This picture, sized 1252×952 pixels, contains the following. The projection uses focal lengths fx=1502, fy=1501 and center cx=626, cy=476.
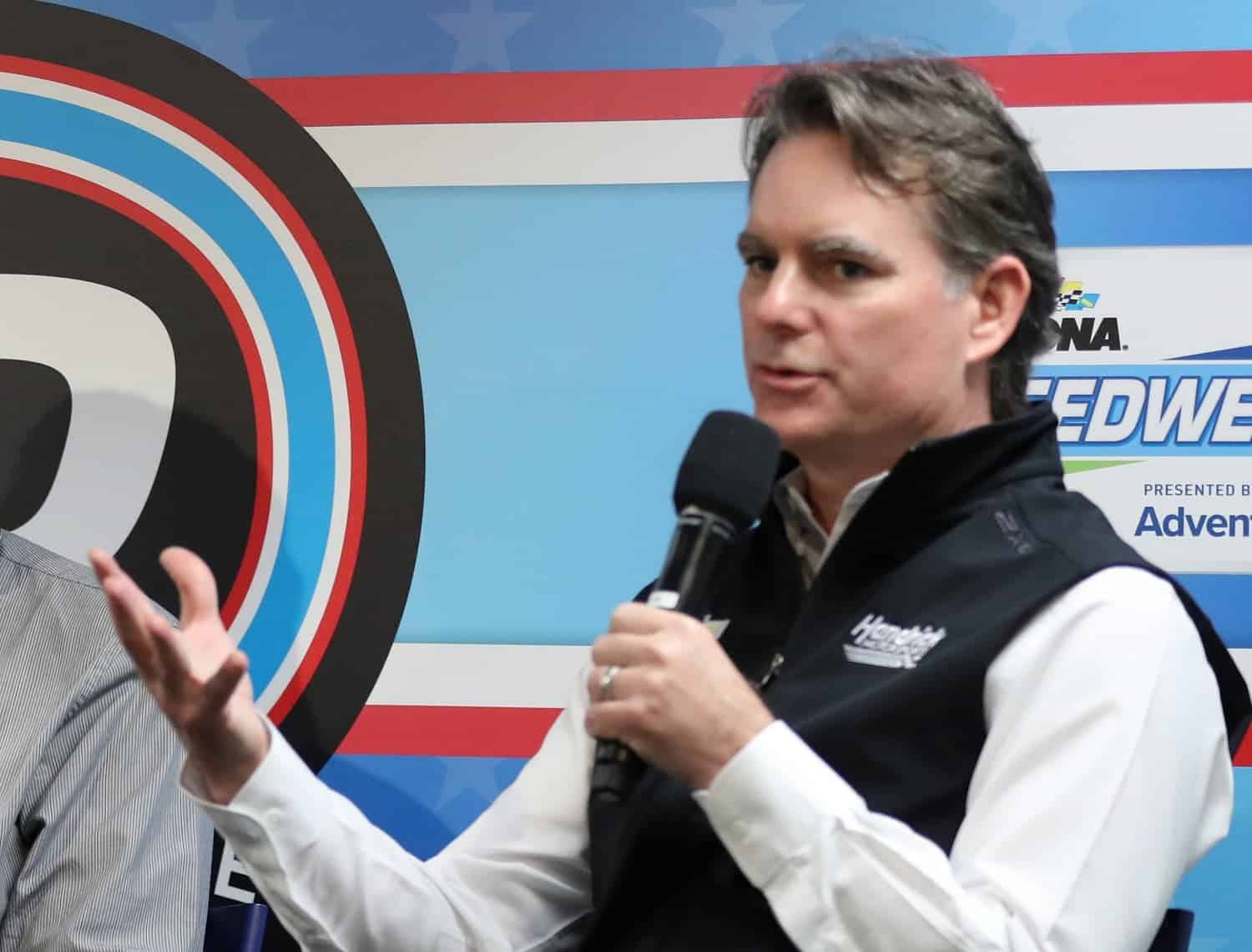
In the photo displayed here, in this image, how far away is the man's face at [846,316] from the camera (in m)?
1.29

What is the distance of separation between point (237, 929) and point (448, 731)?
15.2 inches

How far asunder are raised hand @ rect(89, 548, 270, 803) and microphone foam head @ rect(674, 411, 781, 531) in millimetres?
350

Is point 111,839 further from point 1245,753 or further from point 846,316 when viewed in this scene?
point 1245,753

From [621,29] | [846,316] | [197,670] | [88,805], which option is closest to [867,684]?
[846,316]

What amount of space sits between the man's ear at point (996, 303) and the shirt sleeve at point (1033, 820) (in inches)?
11.6

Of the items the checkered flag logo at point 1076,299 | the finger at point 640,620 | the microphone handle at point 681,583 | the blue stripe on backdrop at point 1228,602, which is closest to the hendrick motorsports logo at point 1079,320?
the checkered flag logo at point 1076,299

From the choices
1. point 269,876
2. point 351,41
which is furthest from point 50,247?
point 269,876

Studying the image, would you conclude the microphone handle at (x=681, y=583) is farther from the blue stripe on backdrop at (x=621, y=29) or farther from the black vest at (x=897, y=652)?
the blue stripe on backdrop at (x=621, y=29)

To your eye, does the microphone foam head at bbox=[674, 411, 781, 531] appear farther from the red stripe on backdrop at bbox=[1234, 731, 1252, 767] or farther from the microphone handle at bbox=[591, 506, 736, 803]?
the red stripe on backdrop at bbox=[1234, 731, 1252, 767]

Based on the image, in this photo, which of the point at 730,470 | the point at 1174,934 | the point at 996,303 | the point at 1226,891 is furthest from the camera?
the point at 1226,891

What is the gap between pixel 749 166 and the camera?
1534mm

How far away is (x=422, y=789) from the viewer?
199 centimetres

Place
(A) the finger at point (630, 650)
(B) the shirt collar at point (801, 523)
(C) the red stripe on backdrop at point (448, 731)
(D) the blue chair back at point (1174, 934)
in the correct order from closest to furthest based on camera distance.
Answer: (A) the finger at point (630, 650) → (D) the blue chair back at point (1174, 934) → (B) the shirt collar at point (801, 523) → (C) the red stripe on backdrop at point (448, 731)

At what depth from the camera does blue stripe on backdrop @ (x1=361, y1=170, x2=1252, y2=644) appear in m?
1.97
